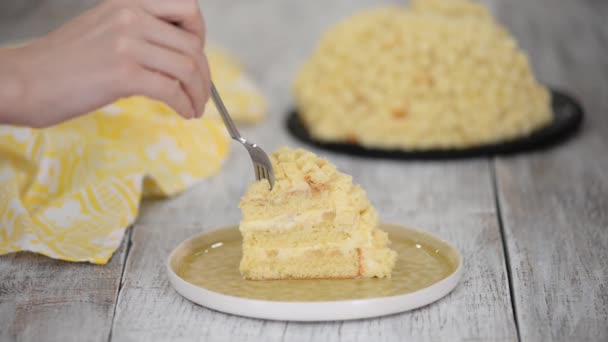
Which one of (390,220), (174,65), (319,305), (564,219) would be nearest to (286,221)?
(319,305)

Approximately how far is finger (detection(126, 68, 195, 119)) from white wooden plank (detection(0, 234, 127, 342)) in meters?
0.32

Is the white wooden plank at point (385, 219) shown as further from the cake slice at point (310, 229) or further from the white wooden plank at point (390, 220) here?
the cake slice at point (310, 229)

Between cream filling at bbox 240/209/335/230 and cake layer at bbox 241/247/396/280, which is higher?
cream filling at bbox 240/209/335/230

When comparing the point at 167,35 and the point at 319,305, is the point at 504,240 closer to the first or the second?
the point at 319,305

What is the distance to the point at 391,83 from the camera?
2203 millimetres

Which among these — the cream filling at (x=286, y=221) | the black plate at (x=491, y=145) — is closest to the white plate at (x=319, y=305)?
the cream filling at (x=286, y=221)

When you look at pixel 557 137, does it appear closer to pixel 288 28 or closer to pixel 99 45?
pixel 99 45

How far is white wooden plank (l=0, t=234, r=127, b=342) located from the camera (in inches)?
52.3

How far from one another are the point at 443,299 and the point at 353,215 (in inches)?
7.4

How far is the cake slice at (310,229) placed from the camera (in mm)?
1417

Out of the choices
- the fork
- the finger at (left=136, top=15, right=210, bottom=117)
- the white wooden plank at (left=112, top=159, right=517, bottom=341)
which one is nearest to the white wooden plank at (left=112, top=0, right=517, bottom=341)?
the white wooden plank at (left=112, top=159, right=517, bottom=341)

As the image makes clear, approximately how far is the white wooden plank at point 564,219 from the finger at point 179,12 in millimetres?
666

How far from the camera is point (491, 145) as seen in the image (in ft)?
7.18

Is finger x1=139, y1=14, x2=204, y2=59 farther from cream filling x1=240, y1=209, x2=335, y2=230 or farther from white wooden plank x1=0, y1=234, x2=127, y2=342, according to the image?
white wooden plank x1=0, y1=234, x2=127, y2=342
